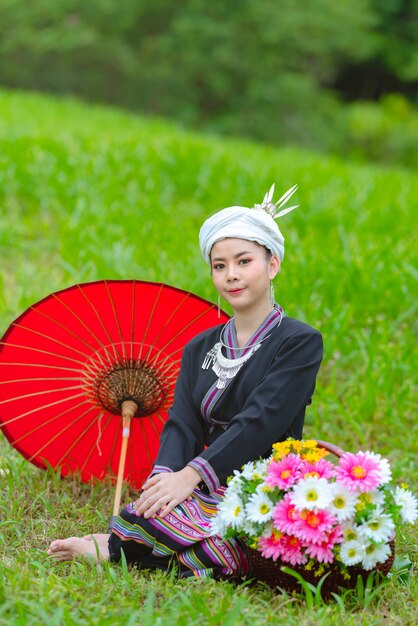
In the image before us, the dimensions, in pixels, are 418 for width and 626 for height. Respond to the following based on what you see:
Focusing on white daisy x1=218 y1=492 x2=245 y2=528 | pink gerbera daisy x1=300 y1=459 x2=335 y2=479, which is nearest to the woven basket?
white daisy x1=218 y1=492 x2=245 y2=528

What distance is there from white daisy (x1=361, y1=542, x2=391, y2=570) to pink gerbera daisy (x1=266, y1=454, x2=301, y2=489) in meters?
0.26

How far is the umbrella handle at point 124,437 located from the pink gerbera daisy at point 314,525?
0.81m

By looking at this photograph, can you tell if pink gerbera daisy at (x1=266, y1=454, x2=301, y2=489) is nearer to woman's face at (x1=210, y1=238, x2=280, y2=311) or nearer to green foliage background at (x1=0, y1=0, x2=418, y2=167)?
woman's face at (x1=210, y1=238, x2=280, y2=311)

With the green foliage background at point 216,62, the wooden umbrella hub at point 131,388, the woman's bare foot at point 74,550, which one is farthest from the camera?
the green foliage background at point 216,62

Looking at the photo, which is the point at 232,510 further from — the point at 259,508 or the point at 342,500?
the point at 342,500

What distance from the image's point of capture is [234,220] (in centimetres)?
261

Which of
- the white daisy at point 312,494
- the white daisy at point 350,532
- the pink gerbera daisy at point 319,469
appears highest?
the pink gerbera daisy at point 319,469

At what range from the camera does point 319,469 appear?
7.43 ft

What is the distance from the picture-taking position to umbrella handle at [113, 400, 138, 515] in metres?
2.82

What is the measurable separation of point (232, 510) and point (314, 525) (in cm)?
24

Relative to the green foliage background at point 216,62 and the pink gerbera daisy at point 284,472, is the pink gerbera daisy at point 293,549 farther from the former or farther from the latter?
the green foliage background at point 216,62

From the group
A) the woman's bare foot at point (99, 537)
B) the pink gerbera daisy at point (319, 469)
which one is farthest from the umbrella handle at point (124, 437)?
the pink gerbera daisy at point (319, 469)

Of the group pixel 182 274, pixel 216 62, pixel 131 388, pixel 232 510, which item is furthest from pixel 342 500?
pixel 216 62

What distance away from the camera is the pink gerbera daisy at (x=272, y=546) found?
225 centimetres
